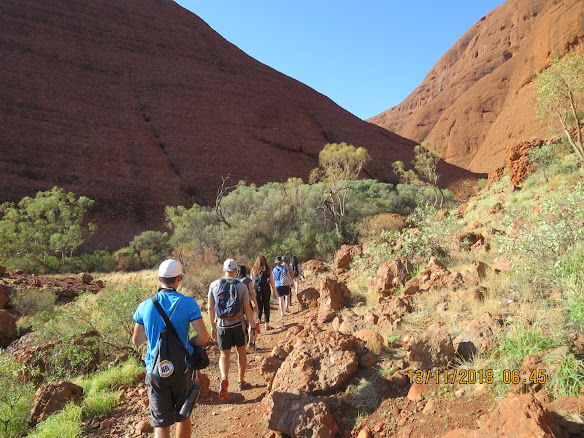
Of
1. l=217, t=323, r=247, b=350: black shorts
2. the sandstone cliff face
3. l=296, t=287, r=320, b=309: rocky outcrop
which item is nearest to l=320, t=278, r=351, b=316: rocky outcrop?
l=296, t=287, r=320, b=309: rocky outcrop

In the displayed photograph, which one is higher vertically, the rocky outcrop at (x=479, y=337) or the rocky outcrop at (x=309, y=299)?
the rocky outcrop at (x=479, y=337)

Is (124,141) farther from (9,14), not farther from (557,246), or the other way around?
(557,246)

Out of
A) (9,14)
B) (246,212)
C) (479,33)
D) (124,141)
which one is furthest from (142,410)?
(479,33)

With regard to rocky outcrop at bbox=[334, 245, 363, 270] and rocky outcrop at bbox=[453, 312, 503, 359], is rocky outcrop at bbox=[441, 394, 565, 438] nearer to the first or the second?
rocky outcrop at bbox=[453, 312, 503, 359]

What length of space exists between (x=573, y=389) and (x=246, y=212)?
18.7 metres

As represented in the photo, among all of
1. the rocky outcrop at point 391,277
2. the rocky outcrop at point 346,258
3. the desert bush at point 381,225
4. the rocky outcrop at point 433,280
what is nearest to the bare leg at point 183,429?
the rocky outcrop at point 433,280

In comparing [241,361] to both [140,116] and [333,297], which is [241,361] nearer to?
[333,297]

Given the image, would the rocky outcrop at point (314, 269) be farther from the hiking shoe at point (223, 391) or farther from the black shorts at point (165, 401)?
the black shorts at point (165, 401)

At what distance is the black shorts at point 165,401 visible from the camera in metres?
2.50

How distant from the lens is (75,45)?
45188 mm

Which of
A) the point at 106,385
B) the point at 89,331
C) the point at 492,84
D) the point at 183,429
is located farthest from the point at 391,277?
the point at 492,84

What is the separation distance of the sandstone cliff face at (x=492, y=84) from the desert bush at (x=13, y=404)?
3881 cm
